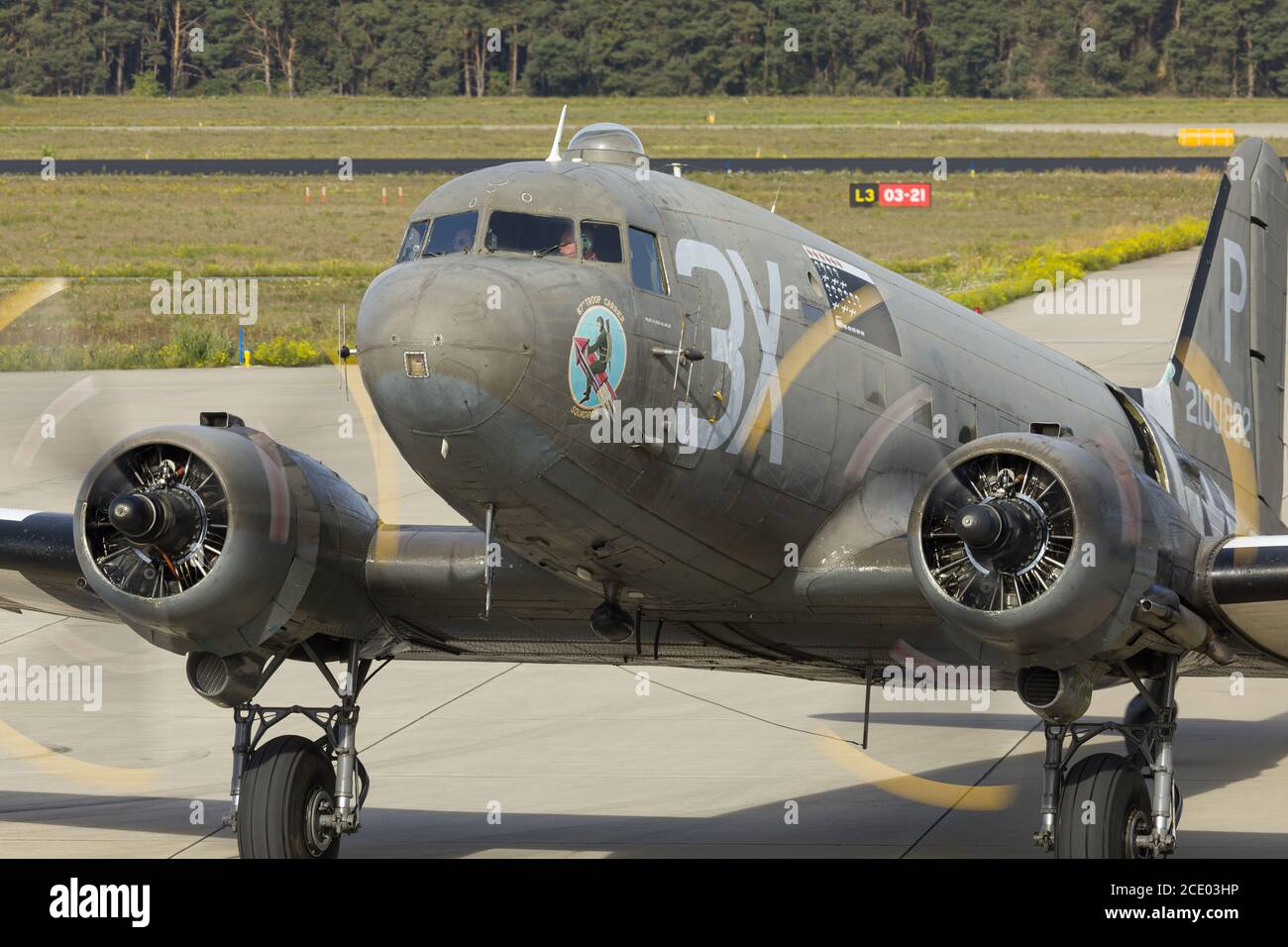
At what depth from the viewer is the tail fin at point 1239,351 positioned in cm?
1659

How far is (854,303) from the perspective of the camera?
41.9 feet

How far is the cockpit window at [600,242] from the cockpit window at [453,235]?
2.20ft

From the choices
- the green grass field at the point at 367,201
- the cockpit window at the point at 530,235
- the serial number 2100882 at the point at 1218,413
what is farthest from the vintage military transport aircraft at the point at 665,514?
the green grass field at the point at 367,201

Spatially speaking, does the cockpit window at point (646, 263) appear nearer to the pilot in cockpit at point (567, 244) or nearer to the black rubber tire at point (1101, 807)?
the pilot in cockpit at point (567, 244)

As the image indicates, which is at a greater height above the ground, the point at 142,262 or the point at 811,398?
the point at 142,262

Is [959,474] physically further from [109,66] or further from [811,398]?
[109,66]

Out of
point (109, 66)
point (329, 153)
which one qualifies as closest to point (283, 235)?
point (329, 153)

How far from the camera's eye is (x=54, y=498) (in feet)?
100

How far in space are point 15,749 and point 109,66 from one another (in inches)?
6758

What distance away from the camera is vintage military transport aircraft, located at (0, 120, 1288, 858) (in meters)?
10.5

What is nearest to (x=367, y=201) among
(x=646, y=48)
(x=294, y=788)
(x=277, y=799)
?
(x=646, y=48)

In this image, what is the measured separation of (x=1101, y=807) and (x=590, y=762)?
6.30 m

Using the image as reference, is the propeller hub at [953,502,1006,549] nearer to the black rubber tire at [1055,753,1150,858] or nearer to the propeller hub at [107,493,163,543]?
the black rubber tire at [1055,753,1150,858]

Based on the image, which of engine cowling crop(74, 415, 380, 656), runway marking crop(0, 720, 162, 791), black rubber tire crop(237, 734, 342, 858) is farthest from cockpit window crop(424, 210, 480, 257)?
runway marking crop(0, 720, 162, 791)
